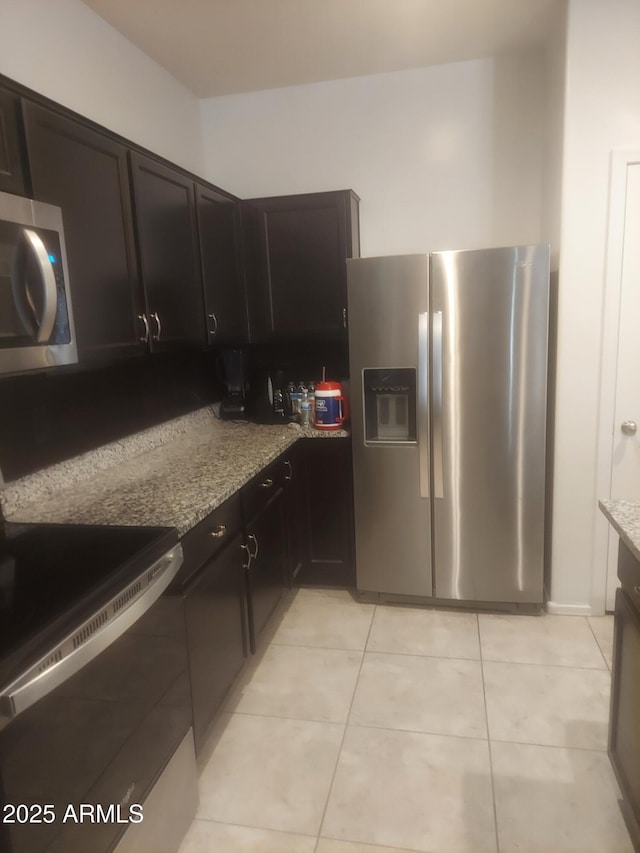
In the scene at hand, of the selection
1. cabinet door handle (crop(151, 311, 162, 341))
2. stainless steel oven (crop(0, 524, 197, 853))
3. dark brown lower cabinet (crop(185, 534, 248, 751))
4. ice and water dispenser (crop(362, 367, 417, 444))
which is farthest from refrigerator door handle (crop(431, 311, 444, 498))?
stainless steel oven (crop(0, 524, 197, 853))

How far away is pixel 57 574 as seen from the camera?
Result: 1321mm

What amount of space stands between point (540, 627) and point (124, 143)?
104 inches

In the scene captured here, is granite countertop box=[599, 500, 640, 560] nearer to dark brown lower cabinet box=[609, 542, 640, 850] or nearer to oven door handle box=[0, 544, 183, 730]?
dark brown lower cabinet box=[609, 542, 640, 850]

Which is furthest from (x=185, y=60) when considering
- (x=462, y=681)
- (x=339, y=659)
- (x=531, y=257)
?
(x=462, y=681)

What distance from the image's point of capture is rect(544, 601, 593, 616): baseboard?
274cm

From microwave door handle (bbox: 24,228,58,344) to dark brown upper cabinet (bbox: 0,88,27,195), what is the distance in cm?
20

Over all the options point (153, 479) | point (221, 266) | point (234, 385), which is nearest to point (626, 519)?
point (153, 479)

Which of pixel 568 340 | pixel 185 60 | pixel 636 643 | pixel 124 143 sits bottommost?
pixel 636 643

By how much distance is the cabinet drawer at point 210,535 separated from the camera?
170 centimetres

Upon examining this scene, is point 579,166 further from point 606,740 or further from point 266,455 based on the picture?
point 606,740

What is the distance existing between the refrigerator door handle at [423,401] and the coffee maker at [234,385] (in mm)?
1045

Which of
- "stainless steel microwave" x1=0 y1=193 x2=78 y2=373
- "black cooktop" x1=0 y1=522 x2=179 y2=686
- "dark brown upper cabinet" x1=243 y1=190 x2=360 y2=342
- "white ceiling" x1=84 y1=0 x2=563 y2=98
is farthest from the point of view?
"dark brown upper cabinet" x1=243 y1=190 x2=360 y2=342

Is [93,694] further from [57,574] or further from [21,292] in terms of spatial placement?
[21,292]

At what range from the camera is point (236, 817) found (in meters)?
1.71
